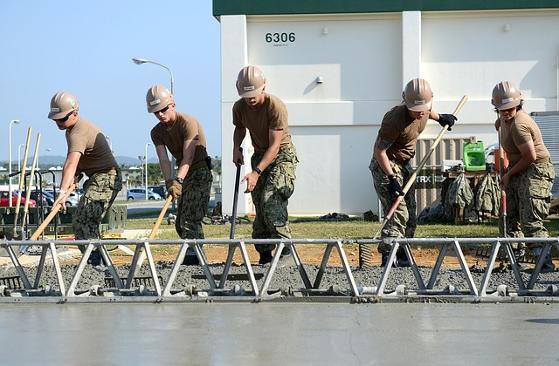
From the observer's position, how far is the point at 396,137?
36.0 feet

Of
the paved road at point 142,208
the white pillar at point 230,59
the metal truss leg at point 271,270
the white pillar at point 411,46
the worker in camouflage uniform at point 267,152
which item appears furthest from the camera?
the paved road at point 142,208

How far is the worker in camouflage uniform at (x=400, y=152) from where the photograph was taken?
10586mm

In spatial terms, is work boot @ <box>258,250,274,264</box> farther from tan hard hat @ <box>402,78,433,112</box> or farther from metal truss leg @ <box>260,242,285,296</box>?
metal truss leg @ <box>260,242,285,296</box>

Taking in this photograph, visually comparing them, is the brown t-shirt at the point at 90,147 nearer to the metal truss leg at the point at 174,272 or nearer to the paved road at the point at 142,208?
the metal truss leg at the point at 174,272

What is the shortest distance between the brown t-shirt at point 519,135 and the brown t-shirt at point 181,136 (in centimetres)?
320

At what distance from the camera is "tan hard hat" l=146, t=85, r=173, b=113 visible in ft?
36.0

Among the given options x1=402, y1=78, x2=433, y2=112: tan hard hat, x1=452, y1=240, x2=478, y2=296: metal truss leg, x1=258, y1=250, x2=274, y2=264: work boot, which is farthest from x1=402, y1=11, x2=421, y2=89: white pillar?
x1=452, y1=240, x2=478, y2=296: metal truss leg

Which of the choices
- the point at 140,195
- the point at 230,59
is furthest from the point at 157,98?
the point at 140,195

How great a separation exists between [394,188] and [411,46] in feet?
67.6

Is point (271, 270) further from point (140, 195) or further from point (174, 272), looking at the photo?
point (140, 195)

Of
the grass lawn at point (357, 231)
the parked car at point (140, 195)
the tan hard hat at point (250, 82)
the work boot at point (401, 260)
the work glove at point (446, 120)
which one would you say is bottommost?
the parked car at point (140, 195)

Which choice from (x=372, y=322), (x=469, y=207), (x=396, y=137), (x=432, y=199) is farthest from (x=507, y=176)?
(x=432, y=199)

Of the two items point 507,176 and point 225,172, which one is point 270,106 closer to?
point 507,176

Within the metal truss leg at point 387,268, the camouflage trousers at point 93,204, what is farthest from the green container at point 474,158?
the metal truss leg at point 387,268
